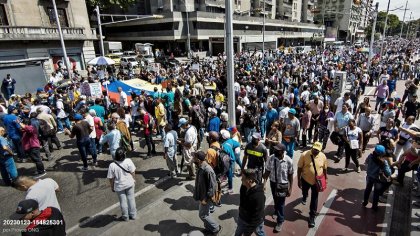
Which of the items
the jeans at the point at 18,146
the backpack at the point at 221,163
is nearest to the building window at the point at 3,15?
the jeans at the point at 18,146

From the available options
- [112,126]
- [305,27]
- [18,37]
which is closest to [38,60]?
[18,37]

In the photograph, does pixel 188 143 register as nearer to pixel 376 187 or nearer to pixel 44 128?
pixel 376 187

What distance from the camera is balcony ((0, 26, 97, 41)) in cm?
2227

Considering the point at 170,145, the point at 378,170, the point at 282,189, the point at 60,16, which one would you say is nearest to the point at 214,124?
the point at 170,145

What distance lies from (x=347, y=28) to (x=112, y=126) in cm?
10885

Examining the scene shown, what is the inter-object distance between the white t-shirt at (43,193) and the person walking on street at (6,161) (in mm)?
3291

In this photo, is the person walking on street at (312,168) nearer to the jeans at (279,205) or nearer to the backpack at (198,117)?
the jeans at (279,205)

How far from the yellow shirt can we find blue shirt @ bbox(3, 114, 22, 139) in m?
8.12

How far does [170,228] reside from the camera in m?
5.39

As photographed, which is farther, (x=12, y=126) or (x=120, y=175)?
(x=12, y=126)

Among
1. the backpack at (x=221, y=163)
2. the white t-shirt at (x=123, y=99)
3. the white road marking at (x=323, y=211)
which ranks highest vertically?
the white t-shirt at (x=123, y=99)

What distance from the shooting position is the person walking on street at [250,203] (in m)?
3.92

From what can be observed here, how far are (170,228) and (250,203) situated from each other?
7.44 ft

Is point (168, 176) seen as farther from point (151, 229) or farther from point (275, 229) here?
point (275, 229)
